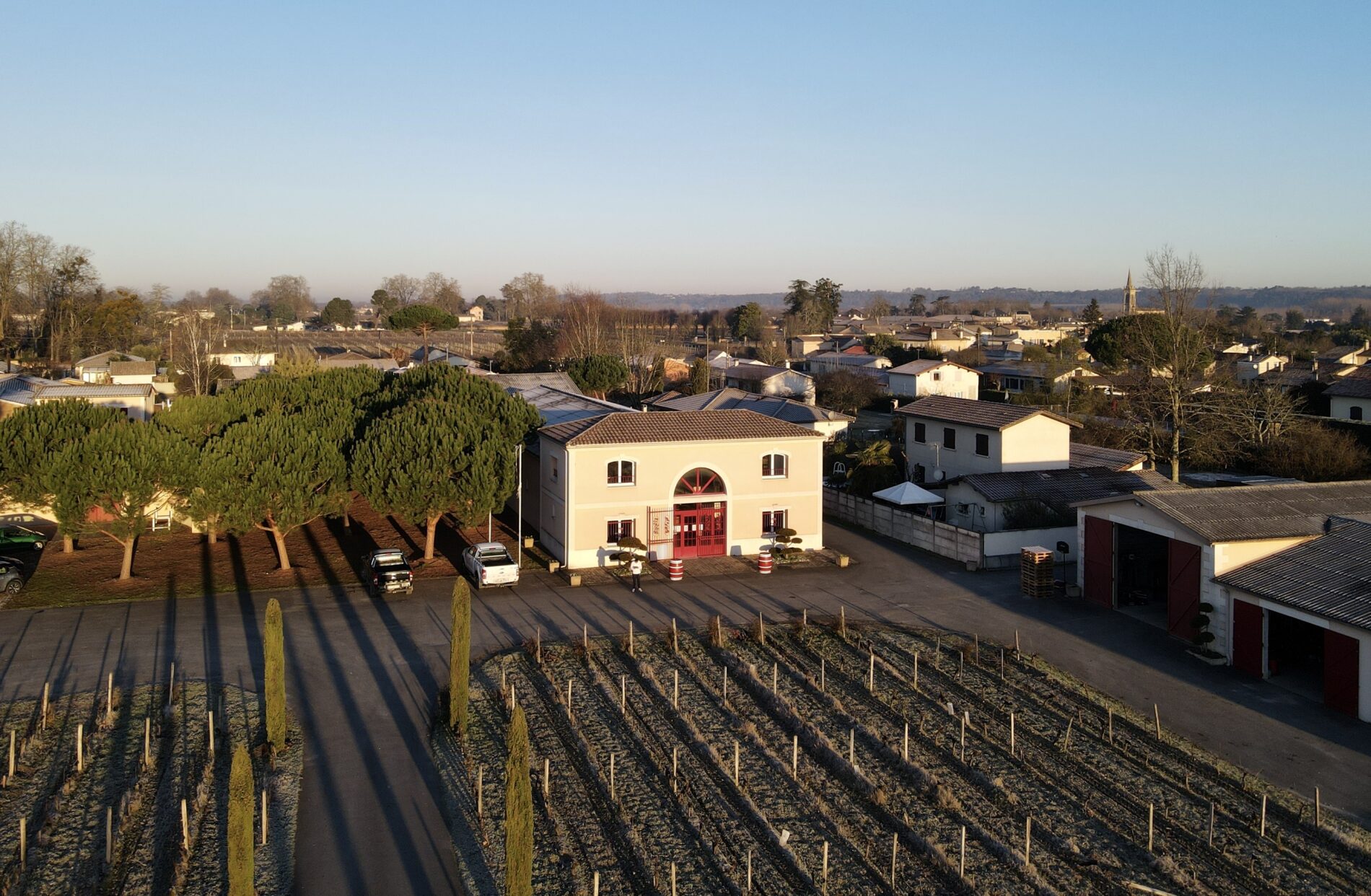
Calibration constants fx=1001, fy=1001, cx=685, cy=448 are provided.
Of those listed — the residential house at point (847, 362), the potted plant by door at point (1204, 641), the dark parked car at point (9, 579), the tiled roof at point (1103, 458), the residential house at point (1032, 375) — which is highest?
the residential house at point (847, 362)

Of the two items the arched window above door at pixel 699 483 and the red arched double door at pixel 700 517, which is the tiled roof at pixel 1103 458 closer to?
the red arched double door at pixel 700 517

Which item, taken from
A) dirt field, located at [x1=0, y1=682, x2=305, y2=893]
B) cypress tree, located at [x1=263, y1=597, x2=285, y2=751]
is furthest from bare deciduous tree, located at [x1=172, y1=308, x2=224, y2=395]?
cypress tree, located at [x1=263, y1=597, x2=285, y2=751]

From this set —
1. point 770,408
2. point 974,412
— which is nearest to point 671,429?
point 974,412

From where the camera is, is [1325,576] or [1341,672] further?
[1325,576]

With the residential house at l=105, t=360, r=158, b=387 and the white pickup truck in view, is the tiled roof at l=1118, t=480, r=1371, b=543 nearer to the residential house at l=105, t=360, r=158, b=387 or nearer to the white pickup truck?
the white pickup truck

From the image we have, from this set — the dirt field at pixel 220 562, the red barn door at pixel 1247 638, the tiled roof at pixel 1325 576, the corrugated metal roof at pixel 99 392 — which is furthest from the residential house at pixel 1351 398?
the corrugated metal roof at pixel 99 392

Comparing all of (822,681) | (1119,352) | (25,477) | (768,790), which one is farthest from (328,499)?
(1119,352)

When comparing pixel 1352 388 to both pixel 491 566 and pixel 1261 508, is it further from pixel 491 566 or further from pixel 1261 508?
pixel 491 566
